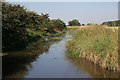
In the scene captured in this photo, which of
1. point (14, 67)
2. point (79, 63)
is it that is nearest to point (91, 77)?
point (79, 63)

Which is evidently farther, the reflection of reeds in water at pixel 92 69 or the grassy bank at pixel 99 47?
the grassy bank at pixel 99 47

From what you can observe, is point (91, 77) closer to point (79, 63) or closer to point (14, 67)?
point (79, 63)

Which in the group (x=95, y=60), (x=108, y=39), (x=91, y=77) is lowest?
(x=91, y=77)

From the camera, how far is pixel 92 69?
26.5ft

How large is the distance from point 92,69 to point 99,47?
1.21 meters

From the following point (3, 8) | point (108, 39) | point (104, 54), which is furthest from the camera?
point (3, 8)

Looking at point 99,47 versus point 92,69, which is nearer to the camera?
point 92,69

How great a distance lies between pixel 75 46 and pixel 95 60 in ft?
8.24

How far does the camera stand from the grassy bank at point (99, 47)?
755 cm

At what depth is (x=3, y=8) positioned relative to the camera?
29.9 feet

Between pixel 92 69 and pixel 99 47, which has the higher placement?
pixel 99 47

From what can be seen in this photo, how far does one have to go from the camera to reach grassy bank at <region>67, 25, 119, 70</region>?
7547mm

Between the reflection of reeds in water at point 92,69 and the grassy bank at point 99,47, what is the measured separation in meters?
0.25

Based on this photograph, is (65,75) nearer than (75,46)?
Yes
